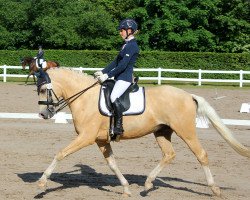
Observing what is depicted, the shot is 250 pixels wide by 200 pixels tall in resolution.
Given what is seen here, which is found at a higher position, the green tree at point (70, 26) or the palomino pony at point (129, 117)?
the palomino pony at point (129, 117)

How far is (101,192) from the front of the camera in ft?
30.2

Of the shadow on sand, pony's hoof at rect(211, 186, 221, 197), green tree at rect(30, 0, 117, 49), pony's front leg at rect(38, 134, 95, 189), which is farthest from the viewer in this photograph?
green tree at rect(30, 0, 117, 49)

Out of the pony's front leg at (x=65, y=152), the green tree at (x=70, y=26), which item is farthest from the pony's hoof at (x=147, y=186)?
the green tree at (x=70, y=26)

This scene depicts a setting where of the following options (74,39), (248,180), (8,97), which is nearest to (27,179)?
(248,180)

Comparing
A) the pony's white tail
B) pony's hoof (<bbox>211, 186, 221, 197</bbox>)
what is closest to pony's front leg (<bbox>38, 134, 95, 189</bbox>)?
the pony's white tail

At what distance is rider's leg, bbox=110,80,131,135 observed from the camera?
29.6 ft

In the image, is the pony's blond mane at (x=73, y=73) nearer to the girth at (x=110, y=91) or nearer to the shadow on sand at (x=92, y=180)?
the girth at (x=110, y=91)

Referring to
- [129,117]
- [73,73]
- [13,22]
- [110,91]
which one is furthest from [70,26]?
[129,117]

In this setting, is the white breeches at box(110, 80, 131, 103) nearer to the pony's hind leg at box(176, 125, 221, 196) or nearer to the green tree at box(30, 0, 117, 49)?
the pony's hind leg at box(176, 125, 221, 196)

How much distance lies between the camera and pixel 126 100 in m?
9.18

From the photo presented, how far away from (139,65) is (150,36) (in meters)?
5.66

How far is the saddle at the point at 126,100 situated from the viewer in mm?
9086

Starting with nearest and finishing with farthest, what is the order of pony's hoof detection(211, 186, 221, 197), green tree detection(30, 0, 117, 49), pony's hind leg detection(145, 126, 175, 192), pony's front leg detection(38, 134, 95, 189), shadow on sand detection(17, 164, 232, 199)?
pony's front leg detection(38, 134, 95, 189)
pony's hoof detection(211, 186, 221, 197)
pony's hind leg detection(145, 126, 175, 192)
shadow on sand detection(17, 164, 232, 199)
green tree detection(30, 0, 117, 49)

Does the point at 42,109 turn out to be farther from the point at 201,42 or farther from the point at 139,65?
the point at 201,42
